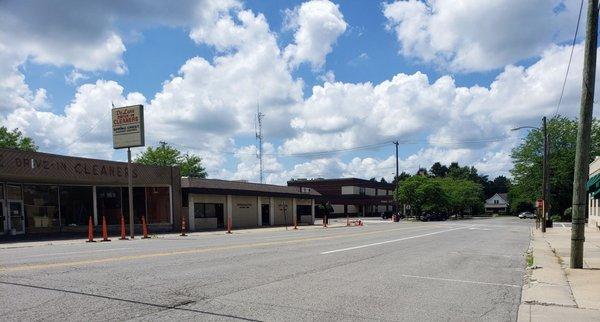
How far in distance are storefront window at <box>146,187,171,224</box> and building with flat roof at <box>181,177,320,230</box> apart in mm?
1920

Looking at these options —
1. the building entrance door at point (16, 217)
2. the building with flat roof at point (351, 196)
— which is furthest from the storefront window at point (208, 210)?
the building with flat roof at point (351, 196)

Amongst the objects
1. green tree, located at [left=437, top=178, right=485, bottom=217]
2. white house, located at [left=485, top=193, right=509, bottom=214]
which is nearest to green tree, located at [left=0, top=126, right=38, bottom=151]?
green tree, located at [left=437, top=178, right=485, bottom=217]

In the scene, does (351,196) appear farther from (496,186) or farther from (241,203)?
(496,186)

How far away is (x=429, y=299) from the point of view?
8414mm

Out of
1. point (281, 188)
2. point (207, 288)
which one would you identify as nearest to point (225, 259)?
A: point (207, 288)

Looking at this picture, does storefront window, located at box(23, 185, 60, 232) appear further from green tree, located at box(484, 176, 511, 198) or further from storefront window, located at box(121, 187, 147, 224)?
green tree, located at box(484, 176, 511, 198)

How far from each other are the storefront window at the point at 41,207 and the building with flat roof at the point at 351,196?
211 feet

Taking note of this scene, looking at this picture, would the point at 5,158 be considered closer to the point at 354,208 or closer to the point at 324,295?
the point at 324,295

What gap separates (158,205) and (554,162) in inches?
2484

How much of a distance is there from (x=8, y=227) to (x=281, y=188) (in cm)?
3004

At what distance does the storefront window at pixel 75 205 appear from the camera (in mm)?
30531

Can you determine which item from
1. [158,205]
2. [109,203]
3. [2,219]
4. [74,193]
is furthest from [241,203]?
[2,219]

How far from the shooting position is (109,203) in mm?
32594

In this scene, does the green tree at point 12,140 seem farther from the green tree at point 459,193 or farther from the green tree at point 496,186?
the green tree at point 496,186
